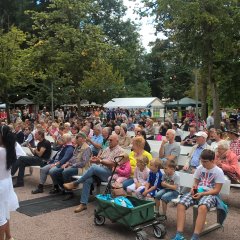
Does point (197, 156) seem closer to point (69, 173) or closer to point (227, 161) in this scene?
point (227, 161)

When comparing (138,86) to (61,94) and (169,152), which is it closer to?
(61,94)

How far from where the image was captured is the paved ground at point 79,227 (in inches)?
218

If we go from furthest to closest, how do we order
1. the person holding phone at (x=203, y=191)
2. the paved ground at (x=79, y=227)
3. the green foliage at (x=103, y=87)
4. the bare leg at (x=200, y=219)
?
the green foliage at (x=103, y=87)
the paved ground at (x=79, y=227)
the person holding phone at (x=203, y=191)
the bare leg at (x=200, y=219)

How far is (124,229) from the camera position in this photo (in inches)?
229

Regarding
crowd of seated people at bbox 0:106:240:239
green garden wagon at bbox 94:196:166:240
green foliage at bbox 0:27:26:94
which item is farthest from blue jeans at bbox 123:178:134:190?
green foliage at bbox 0:27:26:94

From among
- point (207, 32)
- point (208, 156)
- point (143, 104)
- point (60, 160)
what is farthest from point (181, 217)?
point (143, 104)

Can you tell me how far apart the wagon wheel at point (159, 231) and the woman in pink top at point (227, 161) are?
206 cm

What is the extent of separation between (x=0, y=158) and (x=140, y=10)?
67.0ft

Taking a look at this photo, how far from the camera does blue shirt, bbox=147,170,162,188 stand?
6.02m

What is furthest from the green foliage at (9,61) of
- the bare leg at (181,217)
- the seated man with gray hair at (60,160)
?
the bare leg at (181,217)

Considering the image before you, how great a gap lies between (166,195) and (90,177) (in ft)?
5.35

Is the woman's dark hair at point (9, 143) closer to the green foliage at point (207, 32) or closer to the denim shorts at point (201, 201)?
the denim shorts at point (201, 201)

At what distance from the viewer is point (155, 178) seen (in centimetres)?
607

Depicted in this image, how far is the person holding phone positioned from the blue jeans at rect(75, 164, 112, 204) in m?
1.96
